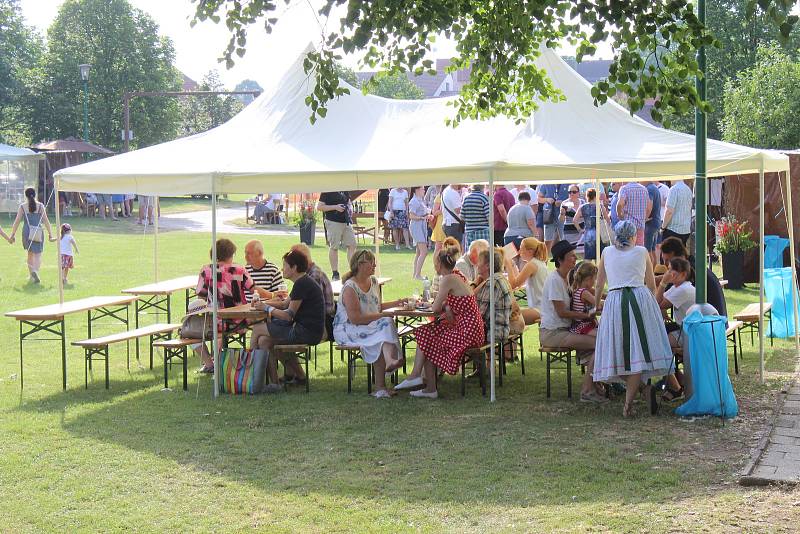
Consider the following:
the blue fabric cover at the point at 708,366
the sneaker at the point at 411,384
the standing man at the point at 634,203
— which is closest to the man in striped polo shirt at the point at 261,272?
the sneaker at the point at 411,384

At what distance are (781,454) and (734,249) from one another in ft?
31.3

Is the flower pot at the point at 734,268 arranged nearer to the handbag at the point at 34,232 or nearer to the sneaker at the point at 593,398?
the sneaker at the point at 593,398

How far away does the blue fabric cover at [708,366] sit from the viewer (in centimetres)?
776

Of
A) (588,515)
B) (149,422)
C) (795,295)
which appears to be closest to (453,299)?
(149,422)

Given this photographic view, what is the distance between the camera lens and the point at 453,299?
8688 mm

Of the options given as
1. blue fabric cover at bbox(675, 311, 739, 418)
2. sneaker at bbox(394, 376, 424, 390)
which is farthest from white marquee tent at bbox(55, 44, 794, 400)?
sneaker at bbox(394, 376, 424, 390)

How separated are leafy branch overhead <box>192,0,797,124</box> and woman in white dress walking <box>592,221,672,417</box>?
4.49 feet

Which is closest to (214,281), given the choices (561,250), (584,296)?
(561,250)

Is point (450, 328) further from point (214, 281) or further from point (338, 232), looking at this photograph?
point (338, 232)

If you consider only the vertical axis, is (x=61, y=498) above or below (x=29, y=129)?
below

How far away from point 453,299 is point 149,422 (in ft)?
8.55

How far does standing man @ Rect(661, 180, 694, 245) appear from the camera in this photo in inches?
575

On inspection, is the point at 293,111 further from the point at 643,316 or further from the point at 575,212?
the point at 575,212

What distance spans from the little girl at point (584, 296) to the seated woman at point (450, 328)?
797 millimetres
